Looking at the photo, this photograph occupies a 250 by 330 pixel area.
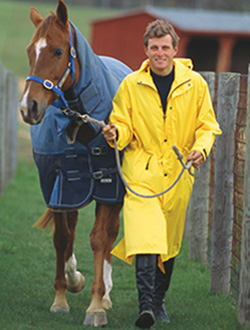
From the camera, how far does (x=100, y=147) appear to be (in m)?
5.50

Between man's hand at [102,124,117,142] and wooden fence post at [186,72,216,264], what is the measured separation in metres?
2.62

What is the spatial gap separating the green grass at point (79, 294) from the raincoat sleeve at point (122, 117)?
1316 millimetres

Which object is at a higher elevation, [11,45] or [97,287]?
[11,45]

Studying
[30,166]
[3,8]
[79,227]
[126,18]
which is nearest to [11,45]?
[3,8]

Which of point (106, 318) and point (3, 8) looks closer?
point (106, 318)

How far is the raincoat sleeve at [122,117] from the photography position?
508 cm

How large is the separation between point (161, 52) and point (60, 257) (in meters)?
1.98

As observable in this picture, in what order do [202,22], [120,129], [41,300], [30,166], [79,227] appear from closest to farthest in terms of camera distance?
[120,129], [41,300], [79,227], [30,166], [202,22]

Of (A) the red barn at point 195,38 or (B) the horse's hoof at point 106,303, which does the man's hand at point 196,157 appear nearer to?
(B) the horse's hoof at point 106,303

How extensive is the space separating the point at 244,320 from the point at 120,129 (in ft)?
5.11

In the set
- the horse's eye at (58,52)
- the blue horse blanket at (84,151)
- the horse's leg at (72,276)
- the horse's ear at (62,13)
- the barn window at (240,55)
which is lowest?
the horse's leg at (72,276)

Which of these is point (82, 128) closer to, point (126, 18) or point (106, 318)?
point (106, 318)

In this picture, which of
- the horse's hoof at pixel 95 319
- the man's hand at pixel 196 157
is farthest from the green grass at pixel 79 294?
the man's hand at pixel 196 157

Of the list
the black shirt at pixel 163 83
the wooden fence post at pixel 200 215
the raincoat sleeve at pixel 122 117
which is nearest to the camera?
the raincoat sleeve at pixel 122 117
